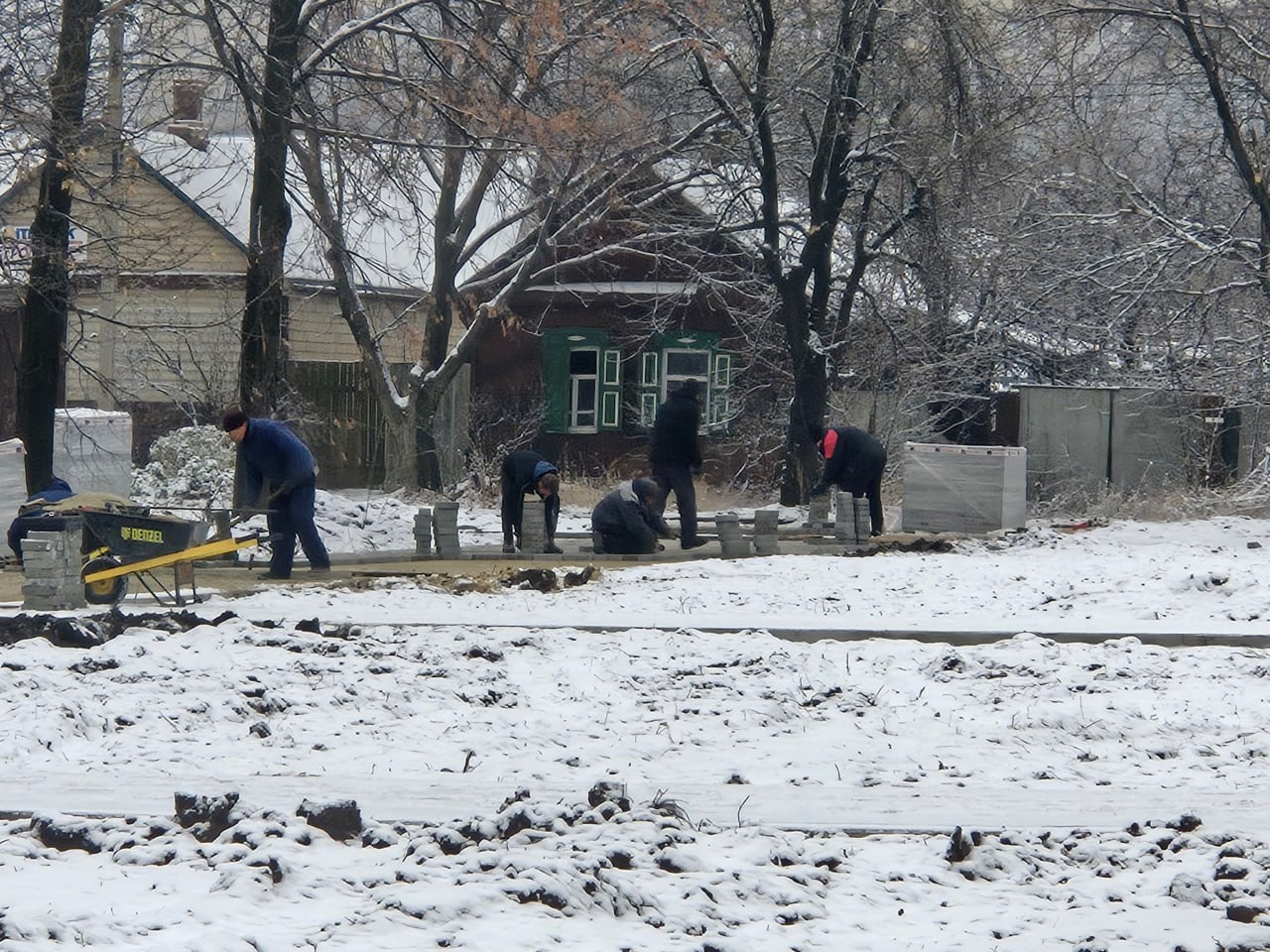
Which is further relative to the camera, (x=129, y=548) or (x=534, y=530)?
(x=534, y=530)

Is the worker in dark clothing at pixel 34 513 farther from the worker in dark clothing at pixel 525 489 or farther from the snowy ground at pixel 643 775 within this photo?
the worker in dark clothing at pixel 525 489

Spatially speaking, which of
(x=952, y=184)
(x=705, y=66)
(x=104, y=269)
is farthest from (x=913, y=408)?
(x=104, y=269)

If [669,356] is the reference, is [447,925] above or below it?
below

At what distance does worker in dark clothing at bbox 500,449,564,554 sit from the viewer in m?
17.1

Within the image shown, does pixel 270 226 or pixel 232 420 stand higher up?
pixel 270 226

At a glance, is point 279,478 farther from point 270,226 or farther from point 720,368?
point 720,368

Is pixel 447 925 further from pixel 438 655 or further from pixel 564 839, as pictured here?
pixel 438 655

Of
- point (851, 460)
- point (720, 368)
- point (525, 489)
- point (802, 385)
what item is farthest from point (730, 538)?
point (720, 368)

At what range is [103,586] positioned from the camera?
42.2 ft

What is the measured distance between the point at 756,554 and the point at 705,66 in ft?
28.6

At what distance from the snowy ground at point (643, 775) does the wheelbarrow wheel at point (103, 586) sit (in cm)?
78

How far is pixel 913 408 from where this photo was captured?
92.0 feet

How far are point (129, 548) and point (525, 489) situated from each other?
551 centimetres

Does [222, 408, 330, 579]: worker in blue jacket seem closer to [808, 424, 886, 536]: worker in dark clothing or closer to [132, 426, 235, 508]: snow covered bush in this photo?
[808, 424, 886, 536]: worker in dark clothing
